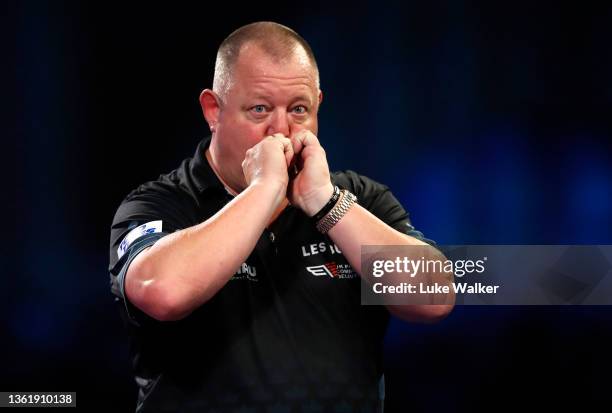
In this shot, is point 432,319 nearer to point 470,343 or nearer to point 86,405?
point 470,343

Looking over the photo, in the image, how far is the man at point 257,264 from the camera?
5.65 ft

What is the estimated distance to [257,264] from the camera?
6.59 ft

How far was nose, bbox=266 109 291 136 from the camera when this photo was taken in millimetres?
2014

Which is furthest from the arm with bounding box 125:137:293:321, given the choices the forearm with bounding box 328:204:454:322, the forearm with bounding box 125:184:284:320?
the forearm with bounding box 328:204:454:322

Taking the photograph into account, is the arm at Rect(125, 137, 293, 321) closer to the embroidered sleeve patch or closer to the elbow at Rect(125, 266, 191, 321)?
the elbow at Rect(125, 266, 191, 321)

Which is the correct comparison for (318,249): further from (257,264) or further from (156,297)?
(156,297)

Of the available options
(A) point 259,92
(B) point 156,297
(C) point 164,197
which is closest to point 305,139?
(A) point 259,92

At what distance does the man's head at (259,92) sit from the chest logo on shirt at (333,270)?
0.33m

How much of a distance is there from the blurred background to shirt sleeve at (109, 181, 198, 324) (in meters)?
1.15

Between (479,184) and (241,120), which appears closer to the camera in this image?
(241,120)

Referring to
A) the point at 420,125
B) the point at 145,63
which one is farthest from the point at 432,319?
the point at 145,63

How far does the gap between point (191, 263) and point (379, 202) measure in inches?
28.7

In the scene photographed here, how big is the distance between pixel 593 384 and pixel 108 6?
2605 millimetres

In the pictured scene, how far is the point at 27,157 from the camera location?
10.1ft
